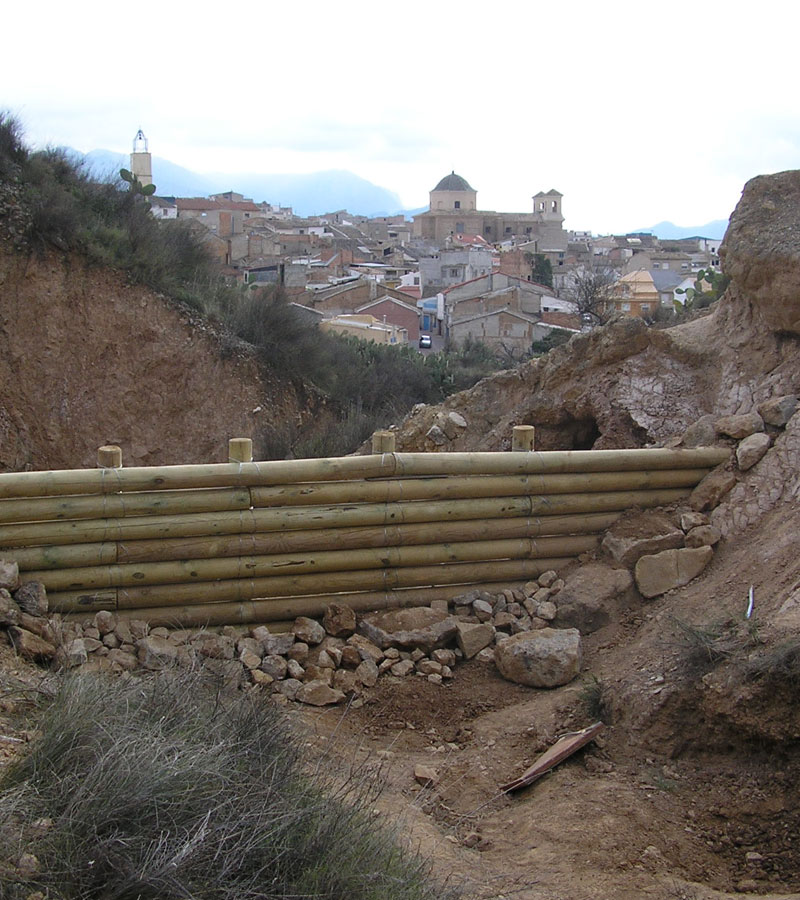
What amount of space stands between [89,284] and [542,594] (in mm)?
15265

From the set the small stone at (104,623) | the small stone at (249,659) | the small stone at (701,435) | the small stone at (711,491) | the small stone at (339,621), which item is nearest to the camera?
the small stone at (249,659)

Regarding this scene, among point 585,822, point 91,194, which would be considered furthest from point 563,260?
point 585,822

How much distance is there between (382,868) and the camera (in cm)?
374

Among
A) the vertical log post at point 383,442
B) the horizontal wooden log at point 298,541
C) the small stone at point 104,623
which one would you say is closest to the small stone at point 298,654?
the horizontal wooden log at point 298,541

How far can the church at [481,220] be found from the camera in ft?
313

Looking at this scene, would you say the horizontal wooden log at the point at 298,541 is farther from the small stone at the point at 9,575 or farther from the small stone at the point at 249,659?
the small stone at the point at 249,659

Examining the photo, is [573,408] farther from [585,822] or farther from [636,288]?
[636,288]

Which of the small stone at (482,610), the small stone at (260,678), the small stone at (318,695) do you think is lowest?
the small stone at (318,695)

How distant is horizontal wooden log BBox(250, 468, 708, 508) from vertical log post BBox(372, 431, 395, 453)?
0.25 metres

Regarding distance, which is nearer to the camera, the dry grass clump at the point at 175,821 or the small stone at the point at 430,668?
the dry grass clump at the point at 175,821

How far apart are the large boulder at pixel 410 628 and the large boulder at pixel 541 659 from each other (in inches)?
16.6

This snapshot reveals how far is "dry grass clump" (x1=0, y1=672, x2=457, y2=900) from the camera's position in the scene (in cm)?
333

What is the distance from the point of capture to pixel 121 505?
6.69 meters

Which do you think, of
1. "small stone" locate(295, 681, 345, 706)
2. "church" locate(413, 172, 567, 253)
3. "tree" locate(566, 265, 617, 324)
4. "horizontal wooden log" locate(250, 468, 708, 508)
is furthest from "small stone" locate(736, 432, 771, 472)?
"church" locate(413, 172, 567, 253)
